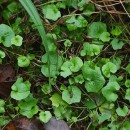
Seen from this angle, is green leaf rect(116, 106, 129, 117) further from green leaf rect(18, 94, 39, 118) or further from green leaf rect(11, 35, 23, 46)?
green leaf rect(11, 35, 23, 46)

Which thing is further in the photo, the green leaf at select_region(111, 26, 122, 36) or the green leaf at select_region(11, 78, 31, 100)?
the green leaf at select_region(111, 26, 122, 36)

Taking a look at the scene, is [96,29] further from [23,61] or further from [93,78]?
[23,61]

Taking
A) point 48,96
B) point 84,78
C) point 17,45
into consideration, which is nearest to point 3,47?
point 17,45

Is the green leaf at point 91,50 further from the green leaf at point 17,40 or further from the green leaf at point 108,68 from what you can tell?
the green leaf at point 17,40

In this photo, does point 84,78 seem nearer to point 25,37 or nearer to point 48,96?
point 48,96

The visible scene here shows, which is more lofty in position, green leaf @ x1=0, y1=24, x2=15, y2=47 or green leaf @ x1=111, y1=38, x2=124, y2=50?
green leaf @ x1=0, y1=24, x2=15, y2=47

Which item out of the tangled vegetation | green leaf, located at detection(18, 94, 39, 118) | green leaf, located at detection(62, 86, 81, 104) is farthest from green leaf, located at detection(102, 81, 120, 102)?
green leaf, located at detection(18, 94, 39, 118)
